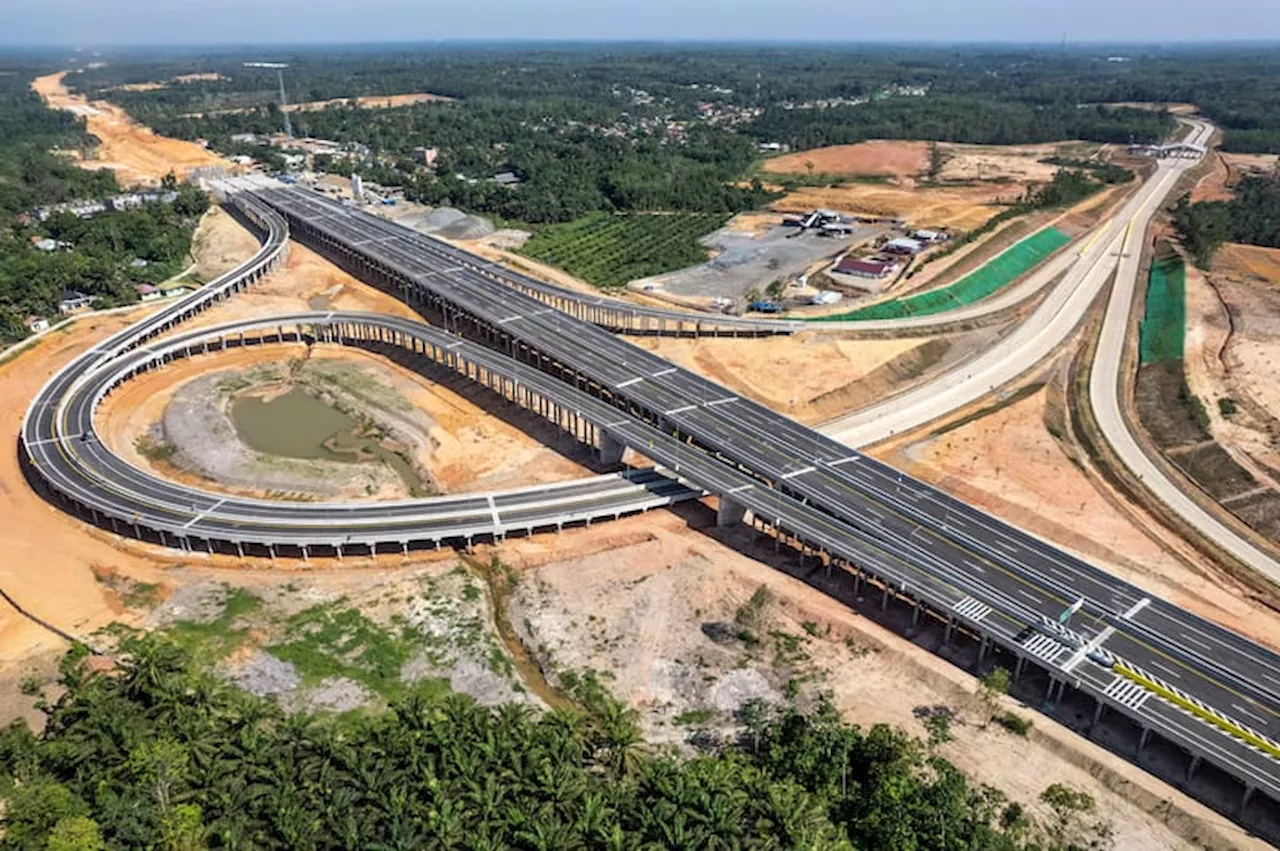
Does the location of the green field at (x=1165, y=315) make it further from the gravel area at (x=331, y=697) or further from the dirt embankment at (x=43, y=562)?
the dirt embankment at (x=43, y=562)

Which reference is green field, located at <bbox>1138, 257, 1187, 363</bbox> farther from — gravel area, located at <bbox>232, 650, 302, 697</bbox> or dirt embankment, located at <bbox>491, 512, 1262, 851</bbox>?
gravel area, located at <bbox>232, 650, 302, 697</bbox>

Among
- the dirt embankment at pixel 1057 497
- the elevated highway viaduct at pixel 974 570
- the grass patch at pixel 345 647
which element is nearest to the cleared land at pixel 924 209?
the dirt embankment at pixel 1057 497

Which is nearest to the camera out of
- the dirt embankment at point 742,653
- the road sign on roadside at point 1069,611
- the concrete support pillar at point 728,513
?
the dirt embankment at point 742,653

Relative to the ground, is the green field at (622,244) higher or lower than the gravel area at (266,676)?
higher

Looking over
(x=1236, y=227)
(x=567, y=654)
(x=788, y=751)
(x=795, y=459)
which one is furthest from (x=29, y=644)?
(x=1236, y=227)

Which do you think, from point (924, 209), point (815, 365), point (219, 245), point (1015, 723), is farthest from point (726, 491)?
point (924, 209)

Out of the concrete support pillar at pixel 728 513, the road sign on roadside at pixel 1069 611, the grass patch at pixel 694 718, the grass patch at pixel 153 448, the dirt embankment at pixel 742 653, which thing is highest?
the road sign on roadside at pixel 1069 611

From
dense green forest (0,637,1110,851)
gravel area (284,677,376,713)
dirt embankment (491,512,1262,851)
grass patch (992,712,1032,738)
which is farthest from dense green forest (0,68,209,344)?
grass patch (992,712,1032,738)
